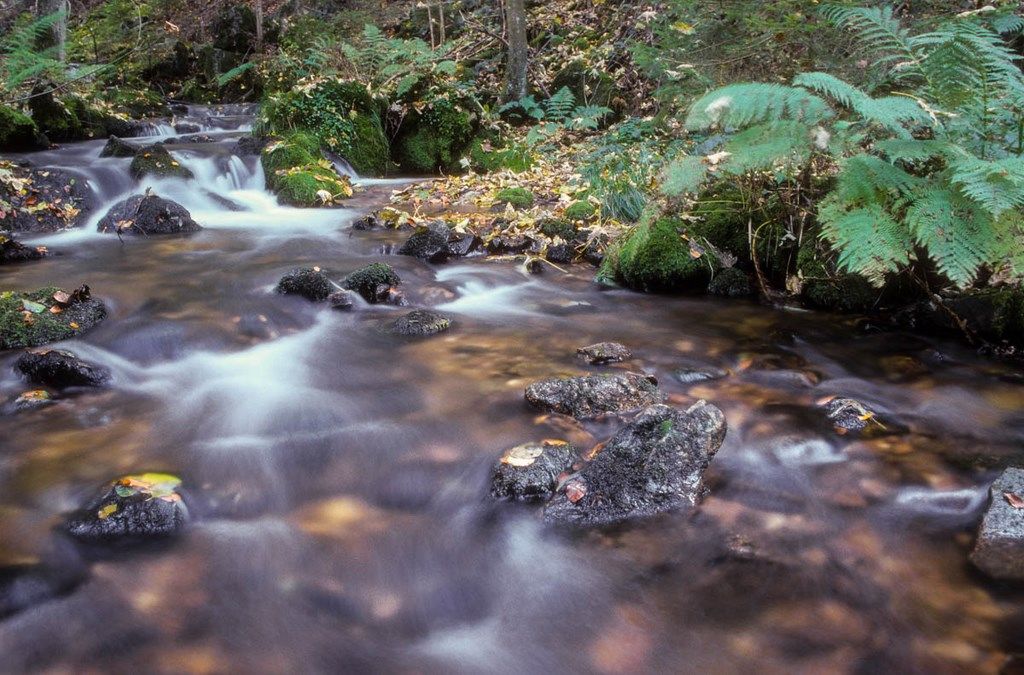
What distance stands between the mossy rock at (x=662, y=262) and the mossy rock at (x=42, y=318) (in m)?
4.10

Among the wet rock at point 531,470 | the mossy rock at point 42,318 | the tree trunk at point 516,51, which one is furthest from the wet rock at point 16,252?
the tree trunk at point 516,51

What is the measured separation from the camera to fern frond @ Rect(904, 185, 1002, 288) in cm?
327

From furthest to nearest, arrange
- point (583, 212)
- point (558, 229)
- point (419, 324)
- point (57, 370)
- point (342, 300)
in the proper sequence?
point (583, 212), point (558, 229), point (342, 300), point (419, 324), point (57, 370)

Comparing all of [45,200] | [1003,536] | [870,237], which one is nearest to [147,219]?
→ [45,200]

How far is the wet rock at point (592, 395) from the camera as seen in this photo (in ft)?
10.9

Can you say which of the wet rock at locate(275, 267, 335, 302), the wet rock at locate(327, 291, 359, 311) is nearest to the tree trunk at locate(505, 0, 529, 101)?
the wet rock at locate(275, 267, 335, 302)

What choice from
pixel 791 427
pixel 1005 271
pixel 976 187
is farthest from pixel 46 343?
pixel 1005 271

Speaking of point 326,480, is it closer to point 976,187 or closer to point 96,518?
point 96,518

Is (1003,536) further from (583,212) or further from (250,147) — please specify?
(250,147)

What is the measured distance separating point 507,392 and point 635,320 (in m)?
1.61

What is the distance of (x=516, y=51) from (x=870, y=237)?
10.3 m

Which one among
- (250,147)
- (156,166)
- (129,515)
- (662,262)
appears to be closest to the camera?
(129,515)

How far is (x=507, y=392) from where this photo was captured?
3.72m

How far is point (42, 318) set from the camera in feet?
14.6
